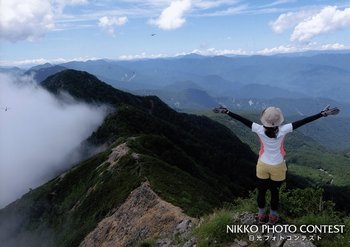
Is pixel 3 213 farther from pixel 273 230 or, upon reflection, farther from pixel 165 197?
pixel 273 230

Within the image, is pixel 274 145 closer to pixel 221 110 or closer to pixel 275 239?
pixel 221 110

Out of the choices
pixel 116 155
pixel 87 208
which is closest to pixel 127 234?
pixel 87 208

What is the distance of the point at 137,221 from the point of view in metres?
45.2

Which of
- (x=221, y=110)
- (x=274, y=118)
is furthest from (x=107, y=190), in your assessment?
(x=274, y=118)

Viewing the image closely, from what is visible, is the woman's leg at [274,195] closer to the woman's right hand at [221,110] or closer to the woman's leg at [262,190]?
the woman's leg at [262,190]

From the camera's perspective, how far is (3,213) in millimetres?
114812

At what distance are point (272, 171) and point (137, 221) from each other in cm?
3146

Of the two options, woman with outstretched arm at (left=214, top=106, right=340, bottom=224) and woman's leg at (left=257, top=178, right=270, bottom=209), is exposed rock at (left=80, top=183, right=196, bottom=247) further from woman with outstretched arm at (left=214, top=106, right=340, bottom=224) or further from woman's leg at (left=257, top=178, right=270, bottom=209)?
woman with outstretched arm at (left=214, top=106, right=340, bottom=224)

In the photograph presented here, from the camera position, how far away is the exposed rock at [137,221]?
38.9 m

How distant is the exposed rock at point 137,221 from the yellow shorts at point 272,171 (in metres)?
18.2

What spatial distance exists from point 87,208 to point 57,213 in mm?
17024

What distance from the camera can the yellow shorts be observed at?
1602 cm

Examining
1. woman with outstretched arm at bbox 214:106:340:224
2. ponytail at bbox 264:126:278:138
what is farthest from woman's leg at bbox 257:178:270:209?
ponytail at bbox 264:126:278:138

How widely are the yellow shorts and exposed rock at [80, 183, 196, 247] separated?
18.2 metres
